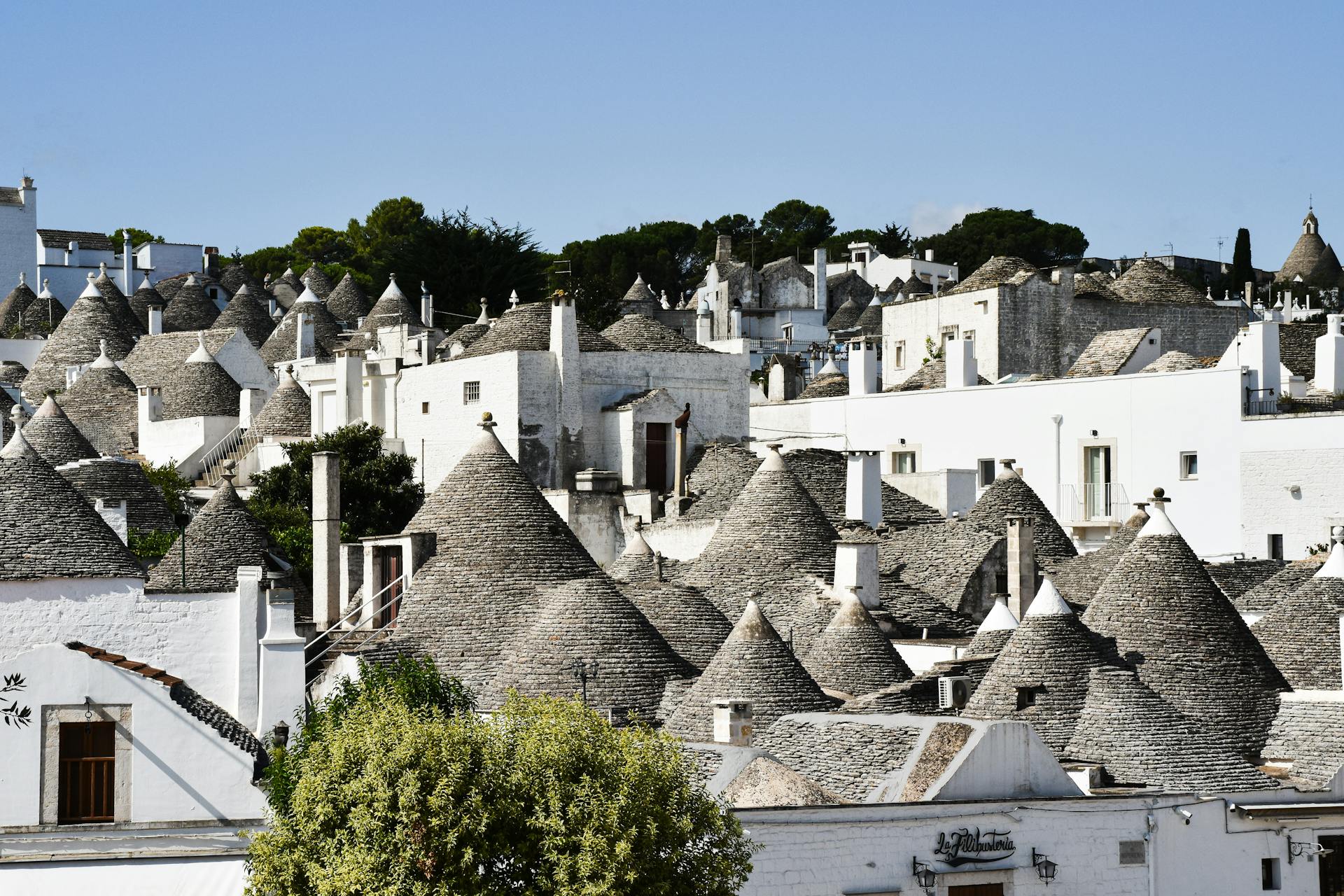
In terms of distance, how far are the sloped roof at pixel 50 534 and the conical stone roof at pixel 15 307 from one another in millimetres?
56572

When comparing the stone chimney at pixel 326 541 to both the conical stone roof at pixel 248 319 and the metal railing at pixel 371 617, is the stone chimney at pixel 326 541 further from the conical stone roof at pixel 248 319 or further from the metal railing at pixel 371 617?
the conical stone roof at pixel 248 319

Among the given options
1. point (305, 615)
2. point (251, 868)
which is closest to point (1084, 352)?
point (305, 615)

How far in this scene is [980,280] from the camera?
209ft

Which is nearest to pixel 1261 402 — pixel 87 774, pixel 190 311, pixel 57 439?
pixel 57 439

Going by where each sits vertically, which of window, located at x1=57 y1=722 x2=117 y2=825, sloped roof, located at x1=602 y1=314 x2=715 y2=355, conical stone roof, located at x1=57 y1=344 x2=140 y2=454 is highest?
sloped roof, located at x1=602 y1=314 x2=715 y2=355

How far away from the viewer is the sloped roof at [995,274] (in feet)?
207

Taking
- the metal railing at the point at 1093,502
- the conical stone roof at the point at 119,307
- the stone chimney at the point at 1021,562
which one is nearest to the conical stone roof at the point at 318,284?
the conical stone roof at the point at 119,307

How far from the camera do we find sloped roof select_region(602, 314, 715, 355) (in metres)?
53.8

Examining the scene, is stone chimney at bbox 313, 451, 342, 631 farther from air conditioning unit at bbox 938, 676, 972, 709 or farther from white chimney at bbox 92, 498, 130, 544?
air conditioning unit at bbox 938, 676, 972, 709

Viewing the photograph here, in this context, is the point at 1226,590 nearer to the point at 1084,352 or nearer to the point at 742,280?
the point at 1084,352

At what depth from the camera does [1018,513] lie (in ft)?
133

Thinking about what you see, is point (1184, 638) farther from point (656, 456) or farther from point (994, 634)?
point (656, 456)

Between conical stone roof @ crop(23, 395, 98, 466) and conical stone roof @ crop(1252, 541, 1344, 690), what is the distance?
90.0 feet

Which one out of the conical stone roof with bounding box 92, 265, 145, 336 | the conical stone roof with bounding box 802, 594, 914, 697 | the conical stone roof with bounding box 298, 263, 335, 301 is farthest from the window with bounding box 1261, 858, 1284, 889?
the conical stone roof with bounding box 298, 263, 335, 301
